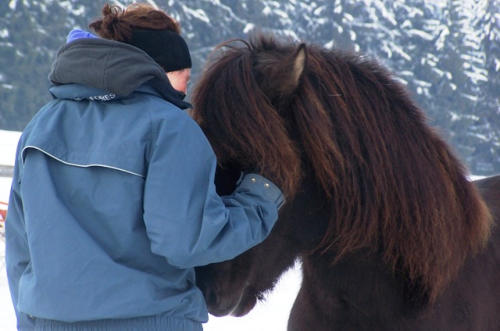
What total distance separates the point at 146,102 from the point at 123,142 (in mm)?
142

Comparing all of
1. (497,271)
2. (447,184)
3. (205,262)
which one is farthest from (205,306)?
(497,271)

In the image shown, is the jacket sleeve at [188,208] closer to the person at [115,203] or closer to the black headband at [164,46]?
the person at [115,203]

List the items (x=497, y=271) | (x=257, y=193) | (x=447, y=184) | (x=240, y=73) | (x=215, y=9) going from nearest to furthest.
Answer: (x=257, y=193), (x=240, y=73), (x=447, y=184), (x=497, y=271), (x=215, y=9)

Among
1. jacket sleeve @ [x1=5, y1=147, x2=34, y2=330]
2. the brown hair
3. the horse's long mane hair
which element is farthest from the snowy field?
the brown hair

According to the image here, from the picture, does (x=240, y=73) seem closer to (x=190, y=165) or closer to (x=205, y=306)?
(x=190, y=165)

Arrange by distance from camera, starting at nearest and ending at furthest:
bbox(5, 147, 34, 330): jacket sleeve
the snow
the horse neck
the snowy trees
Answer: bbox(5, 147, 34, 330): jacket sleeve, the horse neck, the snow, the snowy trees

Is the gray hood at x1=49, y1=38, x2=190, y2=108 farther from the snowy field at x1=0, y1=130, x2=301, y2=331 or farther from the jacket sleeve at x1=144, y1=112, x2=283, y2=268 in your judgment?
the snowy field at x1=0, y1=130, x2=301, y2=331

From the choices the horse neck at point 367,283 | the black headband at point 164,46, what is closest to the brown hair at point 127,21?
the black headband at point 164,46

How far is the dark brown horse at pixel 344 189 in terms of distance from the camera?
186cm

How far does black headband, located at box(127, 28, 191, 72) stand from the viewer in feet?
6.08

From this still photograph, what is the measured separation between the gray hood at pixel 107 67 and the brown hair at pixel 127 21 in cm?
14

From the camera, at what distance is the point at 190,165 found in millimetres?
1638

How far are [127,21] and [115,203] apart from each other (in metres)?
0.57

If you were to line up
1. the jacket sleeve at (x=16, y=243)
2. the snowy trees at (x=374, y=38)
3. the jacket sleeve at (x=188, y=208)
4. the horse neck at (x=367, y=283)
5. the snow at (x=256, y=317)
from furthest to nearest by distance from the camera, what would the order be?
the snowy trees at (x=374, y=38) < the snow at (x=256, y=317) < the horse neck at (x=367, y=283) < the jacket sleeve at (x=16, y=243) < the jacket sleeve at (x=188, y=208)
